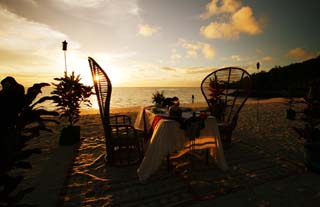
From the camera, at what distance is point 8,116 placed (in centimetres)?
113

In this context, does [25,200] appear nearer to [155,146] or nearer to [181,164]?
[155,146]

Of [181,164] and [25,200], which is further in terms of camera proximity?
[181,164]

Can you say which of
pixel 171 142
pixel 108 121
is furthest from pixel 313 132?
pixel 108 121

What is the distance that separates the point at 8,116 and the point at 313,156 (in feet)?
11.8

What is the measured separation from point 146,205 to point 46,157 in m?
2.46

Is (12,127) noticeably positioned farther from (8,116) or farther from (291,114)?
(291,114)

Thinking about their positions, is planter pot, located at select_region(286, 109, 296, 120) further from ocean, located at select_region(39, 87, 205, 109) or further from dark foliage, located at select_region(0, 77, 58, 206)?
dark foliage, located at select_region(0, 77, 58, 206)

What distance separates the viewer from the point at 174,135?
239 cm

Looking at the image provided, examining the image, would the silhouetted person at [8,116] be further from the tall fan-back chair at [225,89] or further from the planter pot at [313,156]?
the planter pot at [313,156]

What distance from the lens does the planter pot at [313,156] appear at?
8.24ft

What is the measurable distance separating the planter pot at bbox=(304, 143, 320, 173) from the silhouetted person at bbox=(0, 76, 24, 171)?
3.50 m

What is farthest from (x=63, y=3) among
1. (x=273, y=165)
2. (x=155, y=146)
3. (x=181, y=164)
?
(x=273, y=165)

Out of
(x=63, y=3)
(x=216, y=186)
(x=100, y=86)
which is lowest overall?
(x=216, y=186)

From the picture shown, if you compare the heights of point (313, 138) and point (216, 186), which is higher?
point (313, 138)
